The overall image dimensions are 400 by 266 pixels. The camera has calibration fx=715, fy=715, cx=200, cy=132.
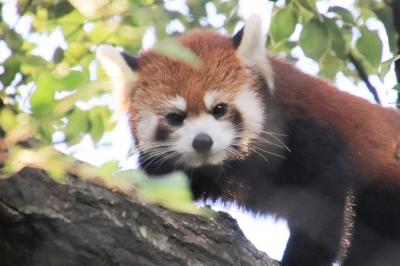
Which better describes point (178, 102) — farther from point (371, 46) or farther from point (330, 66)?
point (330, 66)

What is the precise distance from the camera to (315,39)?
126 inches

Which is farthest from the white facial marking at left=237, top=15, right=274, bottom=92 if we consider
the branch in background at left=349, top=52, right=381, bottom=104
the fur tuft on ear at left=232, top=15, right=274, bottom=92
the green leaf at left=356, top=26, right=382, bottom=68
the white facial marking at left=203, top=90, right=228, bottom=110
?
the branch in background at left=349, top=52, right=381, bottom=104

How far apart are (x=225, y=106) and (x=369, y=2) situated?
1305 mm

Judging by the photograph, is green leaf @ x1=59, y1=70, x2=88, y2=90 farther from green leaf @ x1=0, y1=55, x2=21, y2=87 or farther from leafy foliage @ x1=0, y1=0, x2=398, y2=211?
green leaf @ x1=0, y1=55, x2=21, y2=87

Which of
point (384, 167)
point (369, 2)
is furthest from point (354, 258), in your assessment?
point (369, 2)

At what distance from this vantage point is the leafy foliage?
4.21ft

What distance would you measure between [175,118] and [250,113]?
36cm

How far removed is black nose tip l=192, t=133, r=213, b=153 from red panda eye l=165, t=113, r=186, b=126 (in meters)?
0.21

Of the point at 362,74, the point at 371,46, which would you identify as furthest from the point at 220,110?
the point at 362,74

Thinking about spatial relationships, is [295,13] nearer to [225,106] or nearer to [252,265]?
[225,106]

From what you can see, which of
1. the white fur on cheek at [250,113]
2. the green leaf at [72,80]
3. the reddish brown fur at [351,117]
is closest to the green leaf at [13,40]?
the green leaf at [72,80]

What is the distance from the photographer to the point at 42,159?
1.23 metres

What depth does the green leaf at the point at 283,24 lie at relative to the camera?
3288 millimetres

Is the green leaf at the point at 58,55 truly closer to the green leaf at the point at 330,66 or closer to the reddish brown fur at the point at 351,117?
the reddish brown fur at the point at 351,117
